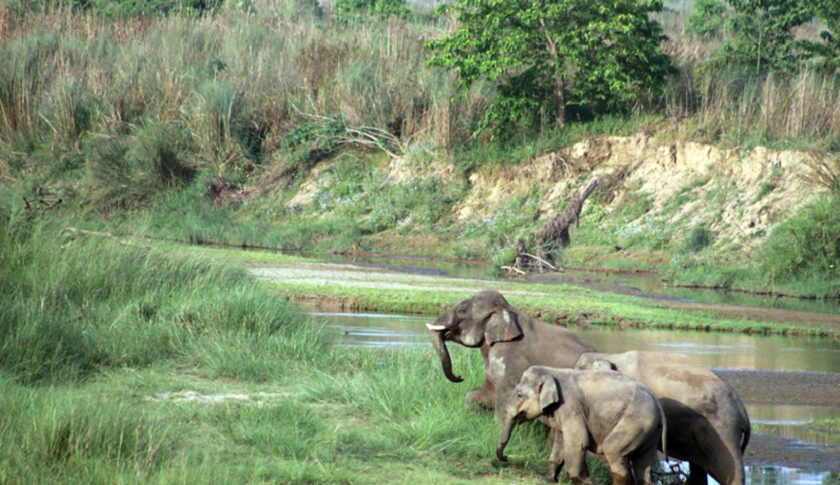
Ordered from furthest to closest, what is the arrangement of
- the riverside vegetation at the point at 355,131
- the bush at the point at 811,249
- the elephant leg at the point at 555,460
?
the riverside vegetation at the point at 355,131 → the bush at the point at 811,249 → the elephant leg at the point at 555,460

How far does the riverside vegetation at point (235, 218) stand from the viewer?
21.2 feet

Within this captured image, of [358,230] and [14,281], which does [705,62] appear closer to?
[358,230]

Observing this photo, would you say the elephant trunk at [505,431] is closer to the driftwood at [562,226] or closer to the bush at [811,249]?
the bush at [811,249]

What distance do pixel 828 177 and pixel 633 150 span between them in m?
7.49

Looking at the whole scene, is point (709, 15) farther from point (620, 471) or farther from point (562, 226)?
point (620, 471)

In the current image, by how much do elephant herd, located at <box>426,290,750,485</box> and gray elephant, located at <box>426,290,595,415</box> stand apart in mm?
15

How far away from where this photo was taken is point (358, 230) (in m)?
30.2

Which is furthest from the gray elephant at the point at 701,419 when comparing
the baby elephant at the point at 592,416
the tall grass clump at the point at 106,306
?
the tall grass clump at the point at 106,306

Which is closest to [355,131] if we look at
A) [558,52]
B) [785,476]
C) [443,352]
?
[558,52]

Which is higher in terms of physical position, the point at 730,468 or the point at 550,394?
the point at 550,394

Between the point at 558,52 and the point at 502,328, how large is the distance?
78.6 ft

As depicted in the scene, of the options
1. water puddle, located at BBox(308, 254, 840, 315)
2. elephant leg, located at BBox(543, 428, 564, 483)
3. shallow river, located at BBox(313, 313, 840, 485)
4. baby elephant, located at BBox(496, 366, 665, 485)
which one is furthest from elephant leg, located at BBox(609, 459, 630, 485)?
water puddle, located at BBox(308, 254, 840, 315)

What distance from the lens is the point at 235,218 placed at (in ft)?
106

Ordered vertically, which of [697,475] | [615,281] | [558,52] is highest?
[697,475]
